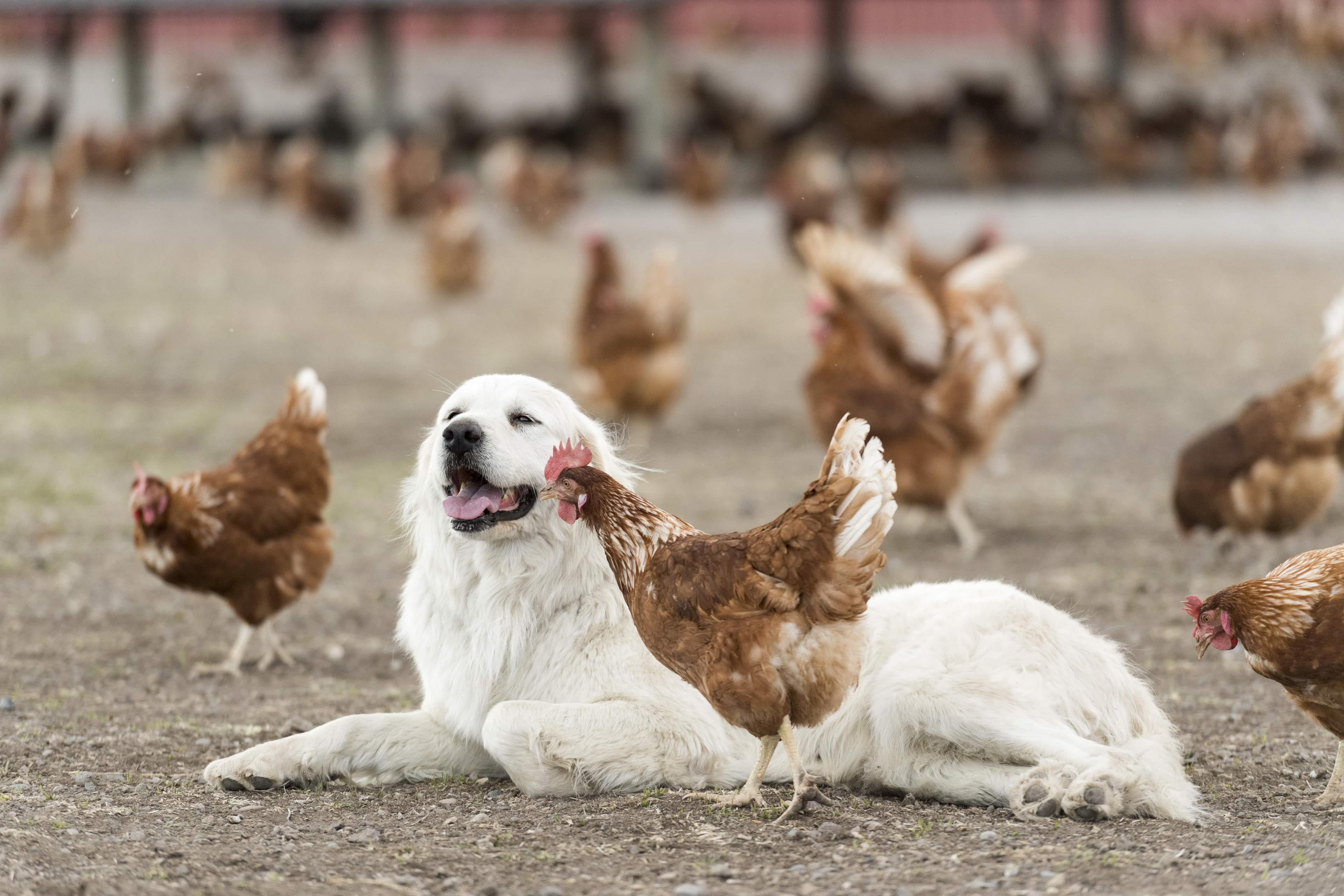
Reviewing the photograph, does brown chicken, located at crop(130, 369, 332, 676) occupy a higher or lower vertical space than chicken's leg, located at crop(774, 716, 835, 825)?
higher

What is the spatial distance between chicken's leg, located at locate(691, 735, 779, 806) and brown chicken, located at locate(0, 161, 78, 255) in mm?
17914

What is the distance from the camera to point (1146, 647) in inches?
247

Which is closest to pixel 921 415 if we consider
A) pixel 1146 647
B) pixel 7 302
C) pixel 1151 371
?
pixel 1146 647

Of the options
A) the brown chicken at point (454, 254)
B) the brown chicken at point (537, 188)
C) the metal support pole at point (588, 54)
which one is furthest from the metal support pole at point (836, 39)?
the brown chicken at point (454, 254)

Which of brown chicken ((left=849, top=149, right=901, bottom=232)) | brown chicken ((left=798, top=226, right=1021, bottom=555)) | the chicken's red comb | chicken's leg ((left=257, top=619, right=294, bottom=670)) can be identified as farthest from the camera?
brown chicken ((left=849, top=149, right=901, bottom=232))

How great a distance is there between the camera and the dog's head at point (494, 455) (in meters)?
4.32

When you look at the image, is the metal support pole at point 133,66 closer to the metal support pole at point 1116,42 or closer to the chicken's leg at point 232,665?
the metal support pole at point 1116,42

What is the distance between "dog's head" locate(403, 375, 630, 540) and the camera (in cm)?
432

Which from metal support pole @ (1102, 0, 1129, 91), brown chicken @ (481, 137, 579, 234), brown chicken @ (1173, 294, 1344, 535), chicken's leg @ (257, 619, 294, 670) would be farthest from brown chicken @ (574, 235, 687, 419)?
metal support pole @ (1102, 0, 1129, 91)

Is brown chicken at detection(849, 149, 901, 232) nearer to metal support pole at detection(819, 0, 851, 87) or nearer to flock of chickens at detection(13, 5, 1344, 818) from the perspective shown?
flock of chickens at detection(13, 5, 1344, 818)

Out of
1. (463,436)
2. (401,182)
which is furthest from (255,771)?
(401,182)

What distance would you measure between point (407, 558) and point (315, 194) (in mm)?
16978

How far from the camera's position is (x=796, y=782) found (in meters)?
4.04

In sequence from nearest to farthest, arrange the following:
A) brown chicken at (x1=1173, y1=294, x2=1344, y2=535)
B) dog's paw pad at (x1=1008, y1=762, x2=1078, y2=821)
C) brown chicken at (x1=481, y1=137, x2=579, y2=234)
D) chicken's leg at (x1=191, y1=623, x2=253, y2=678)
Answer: dog's paw pad at (x1=1008, y1=762, x2=1078, y2=821) → chicken's leg at (x1=191, y1=623, x2=253, y2=678) → brown chicken at (x1=1173, y1=294, x2=1344, y2=535) → brown chicken at (x1=481, y1=137, x2=579, y2=234)
